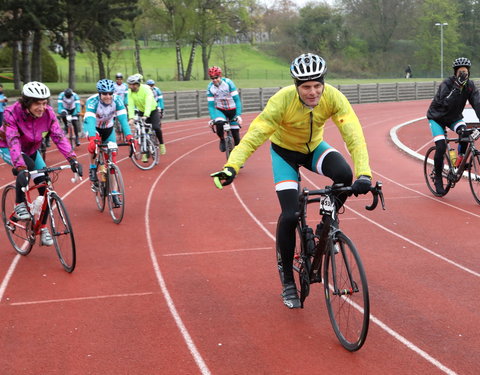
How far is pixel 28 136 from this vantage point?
25.2ft

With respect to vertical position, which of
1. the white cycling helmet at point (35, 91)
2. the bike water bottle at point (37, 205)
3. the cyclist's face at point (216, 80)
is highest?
the white cycling helmet at point (35, 91)

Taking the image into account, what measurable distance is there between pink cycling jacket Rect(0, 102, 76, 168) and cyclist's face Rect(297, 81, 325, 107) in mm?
3176

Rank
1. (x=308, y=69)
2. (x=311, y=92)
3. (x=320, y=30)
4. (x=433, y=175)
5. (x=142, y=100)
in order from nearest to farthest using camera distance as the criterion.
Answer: (x=308, y=69), (x=311, y=92), (x=433, y=175), (x=142, y=100), (x=320, y=30)

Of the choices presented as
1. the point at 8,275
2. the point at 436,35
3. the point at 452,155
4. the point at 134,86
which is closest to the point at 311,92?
the point at 8,275

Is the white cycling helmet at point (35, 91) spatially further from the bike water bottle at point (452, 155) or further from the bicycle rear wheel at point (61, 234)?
the bike water bottle at point (452, 155)

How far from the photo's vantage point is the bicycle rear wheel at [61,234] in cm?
715

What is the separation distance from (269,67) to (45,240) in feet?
263

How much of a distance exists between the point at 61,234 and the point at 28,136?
1.21m

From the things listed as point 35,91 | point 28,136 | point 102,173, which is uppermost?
point 35,91

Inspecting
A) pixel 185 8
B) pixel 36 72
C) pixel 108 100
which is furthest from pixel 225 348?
pixel 185 8

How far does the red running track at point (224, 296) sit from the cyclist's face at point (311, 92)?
177cm

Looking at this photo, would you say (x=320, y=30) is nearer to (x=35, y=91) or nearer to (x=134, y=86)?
(x=134, y=86)

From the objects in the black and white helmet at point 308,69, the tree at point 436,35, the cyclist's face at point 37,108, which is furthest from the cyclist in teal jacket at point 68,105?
the tree at point 436,35

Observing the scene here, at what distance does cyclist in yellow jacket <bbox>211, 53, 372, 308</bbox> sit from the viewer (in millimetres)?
5207
